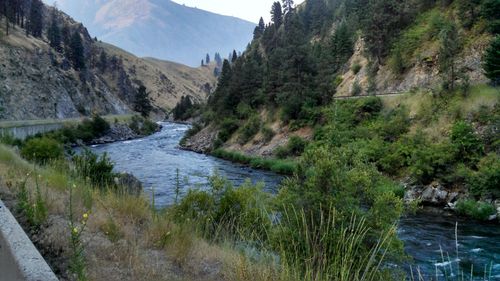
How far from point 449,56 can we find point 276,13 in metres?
84.7

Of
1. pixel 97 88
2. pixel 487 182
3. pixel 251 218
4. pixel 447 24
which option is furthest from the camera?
pixel 97 88

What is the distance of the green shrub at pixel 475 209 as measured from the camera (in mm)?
21328

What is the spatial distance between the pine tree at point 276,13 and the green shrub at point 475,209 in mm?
96825

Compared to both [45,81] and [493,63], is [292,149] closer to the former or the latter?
[493,63]

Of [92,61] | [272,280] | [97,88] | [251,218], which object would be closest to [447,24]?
[251,218]

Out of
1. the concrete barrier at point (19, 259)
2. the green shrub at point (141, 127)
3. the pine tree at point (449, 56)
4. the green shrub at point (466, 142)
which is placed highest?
the pine tree at point (449, 56)

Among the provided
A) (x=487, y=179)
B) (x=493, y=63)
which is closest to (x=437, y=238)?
(x=487, y=179)

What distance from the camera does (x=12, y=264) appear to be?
413cm

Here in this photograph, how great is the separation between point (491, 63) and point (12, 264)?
34836 millimetres

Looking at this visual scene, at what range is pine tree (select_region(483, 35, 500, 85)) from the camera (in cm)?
3058

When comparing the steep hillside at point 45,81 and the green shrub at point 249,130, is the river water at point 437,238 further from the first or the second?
the steep hillside at point 45,81

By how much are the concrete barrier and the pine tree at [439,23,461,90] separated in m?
35.0

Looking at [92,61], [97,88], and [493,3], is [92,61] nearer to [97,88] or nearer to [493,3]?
[97,88]

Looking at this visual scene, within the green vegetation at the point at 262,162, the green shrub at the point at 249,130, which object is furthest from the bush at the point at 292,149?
the green shrub at the point at 249,130
